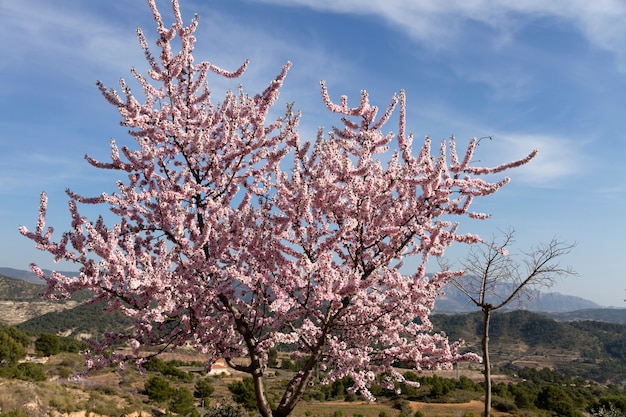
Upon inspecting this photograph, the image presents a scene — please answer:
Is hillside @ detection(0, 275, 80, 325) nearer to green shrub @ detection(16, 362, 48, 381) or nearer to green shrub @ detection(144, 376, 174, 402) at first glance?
green shrub @ detection(16, 362, 48, 381)

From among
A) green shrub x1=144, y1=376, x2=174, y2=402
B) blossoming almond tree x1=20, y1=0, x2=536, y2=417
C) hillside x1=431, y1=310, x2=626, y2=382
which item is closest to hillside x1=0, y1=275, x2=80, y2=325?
green shrub x1=144, y1=376, x2=174, y2=402

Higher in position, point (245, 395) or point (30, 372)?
point (30, 372)

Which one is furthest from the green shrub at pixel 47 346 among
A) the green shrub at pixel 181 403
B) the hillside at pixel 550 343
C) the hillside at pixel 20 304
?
the hillside at pixel 550 343

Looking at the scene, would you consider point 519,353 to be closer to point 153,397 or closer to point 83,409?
point 153,397

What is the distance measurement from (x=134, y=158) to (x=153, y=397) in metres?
42.1

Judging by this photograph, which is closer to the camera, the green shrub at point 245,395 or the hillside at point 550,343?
the green shrub at point 245,395

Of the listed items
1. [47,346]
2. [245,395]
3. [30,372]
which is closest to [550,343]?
[245,395]

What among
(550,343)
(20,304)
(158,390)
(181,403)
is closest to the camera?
(181,403)

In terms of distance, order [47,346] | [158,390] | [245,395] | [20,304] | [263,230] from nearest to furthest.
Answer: [263,230] → [158,390] → [245,395] → [47,346] → [20,304]

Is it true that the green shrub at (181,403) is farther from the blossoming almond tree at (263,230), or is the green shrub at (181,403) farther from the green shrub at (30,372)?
the blossoming almond tree at (263,230)

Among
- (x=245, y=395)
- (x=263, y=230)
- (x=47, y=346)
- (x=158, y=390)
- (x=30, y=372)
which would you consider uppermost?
(x=263, y=230)

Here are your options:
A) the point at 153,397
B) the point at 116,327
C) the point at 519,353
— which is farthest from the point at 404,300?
the point at 519,353

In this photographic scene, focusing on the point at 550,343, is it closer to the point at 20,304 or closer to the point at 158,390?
the point at 158,390

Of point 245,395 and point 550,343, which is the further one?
point 550,343
